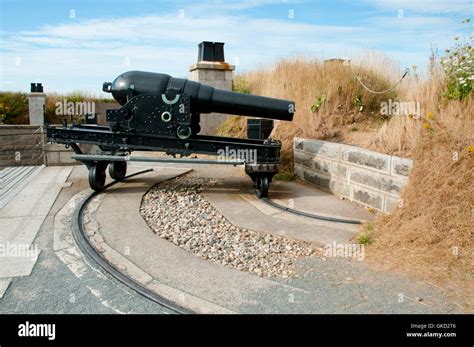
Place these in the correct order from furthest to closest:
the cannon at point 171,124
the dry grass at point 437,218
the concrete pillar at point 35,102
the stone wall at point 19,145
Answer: the concrete pillar at point 35,102 → the stone wall at point 19,145 → the cannon at point 171,124 → the dry grass at point 437,218

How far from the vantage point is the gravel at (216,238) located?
13.3 feet

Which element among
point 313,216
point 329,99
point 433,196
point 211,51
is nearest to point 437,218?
point 433,196

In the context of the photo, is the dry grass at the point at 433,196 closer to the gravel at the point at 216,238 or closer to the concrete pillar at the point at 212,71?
the gravel at the point at 216,238

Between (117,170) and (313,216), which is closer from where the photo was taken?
(313,216)

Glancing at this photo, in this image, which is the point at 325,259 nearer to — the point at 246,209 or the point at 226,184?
the point at 246,209

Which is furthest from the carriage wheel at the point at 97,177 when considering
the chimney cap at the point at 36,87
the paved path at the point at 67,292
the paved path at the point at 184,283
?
the chimney cap at the point at 36,87

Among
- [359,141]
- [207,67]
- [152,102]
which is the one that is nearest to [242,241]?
[152,102]

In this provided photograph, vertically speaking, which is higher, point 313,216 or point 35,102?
point 35,102

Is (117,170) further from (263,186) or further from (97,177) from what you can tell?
(263,186)

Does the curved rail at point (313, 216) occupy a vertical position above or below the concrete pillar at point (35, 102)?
below

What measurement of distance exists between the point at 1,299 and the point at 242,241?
2.30 meters

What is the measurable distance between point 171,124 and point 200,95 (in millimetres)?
611

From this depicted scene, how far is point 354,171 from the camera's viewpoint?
6.39 m

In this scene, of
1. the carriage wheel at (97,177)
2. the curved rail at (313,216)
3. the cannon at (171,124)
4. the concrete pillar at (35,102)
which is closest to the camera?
the curved rail at (313,216)
